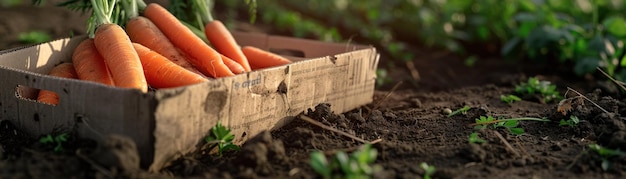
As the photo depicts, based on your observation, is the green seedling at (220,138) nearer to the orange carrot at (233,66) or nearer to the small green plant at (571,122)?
the orange carrot at (233,66)

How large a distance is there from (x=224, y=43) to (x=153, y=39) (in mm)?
449

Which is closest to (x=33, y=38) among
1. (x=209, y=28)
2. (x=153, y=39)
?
(x=209, y=28)

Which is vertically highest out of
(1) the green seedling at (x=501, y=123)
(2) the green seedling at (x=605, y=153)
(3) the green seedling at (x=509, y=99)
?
(2) the green seedling at (x=605, y=153)

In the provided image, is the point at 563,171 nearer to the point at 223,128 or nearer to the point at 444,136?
the point at 444,136

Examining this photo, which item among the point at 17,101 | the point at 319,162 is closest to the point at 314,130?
the point at 319,162

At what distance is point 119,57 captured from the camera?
11.1 ft

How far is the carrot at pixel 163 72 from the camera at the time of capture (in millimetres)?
3418

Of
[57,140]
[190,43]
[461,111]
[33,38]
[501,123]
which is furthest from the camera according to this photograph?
[33,38]

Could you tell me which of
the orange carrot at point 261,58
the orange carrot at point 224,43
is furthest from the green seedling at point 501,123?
the orange carrot at point 224,43

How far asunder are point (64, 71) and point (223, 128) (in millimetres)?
1074

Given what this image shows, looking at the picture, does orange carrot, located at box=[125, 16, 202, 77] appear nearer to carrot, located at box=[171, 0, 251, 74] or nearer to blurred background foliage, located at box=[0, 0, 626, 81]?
carrot, located at box=[171, 0, 251, 74]

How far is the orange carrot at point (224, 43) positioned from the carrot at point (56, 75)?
2.77ft

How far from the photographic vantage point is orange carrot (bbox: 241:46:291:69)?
4117 mm

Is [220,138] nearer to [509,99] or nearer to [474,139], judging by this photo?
[474,139]
